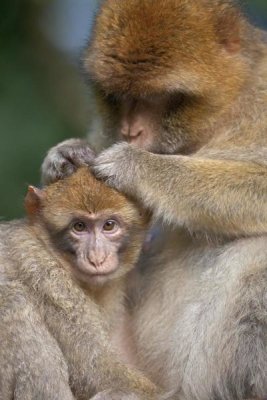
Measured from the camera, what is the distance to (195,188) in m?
6.70

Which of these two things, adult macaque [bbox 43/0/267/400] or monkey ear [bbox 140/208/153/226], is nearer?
adult macaque [bbox 43/0/267/400]

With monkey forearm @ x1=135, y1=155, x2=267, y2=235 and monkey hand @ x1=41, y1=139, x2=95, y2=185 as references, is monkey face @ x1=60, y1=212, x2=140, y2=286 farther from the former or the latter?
monkey hand @ x1=41, y1=139, x2=95, y2=185

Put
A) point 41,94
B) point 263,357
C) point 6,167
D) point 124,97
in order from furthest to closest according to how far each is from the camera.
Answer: point 41,94 → point 6,167 → point 124,97 → point 263,357

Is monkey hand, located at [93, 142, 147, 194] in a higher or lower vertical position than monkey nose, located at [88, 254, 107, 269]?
higher

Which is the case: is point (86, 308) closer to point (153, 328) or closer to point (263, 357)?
point (153, 328)

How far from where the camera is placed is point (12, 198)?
10016 millimetres

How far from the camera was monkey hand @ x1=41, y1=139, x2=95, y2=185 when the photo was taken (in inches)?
273

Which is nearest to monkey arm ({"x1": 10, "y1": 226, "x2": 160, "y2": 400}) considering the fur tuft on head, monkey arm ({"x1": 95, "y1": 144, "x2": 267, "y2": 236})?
monkey arm ({"x1": 95, "y1": 144, "x2": 267, "y2": 236})

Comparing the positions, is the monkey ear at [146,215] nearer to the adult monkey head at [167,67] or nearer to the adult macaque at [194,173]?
the adult macaque at [194,173]

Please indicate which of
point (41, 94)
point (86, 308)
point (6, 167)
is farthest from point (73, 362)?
point (41, 94)

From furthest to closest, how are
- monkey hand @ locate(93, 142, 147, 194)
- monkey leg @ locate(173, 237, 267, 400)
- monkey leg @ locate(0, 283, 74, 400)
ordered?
monkey hand @ locate(93, 142, 147, 194) → monkey leg @ locate(173, 237, 267, 400) → monkey leg @ locate(0, 283, 74, 400)

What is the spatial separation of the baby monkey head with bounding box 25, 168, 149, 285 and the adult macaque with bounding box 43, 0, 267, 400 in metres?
0.12

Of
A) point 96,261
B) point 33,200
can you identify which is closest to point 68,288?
point 96,261

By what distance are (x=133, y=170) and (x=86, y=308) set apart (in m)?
0.88
